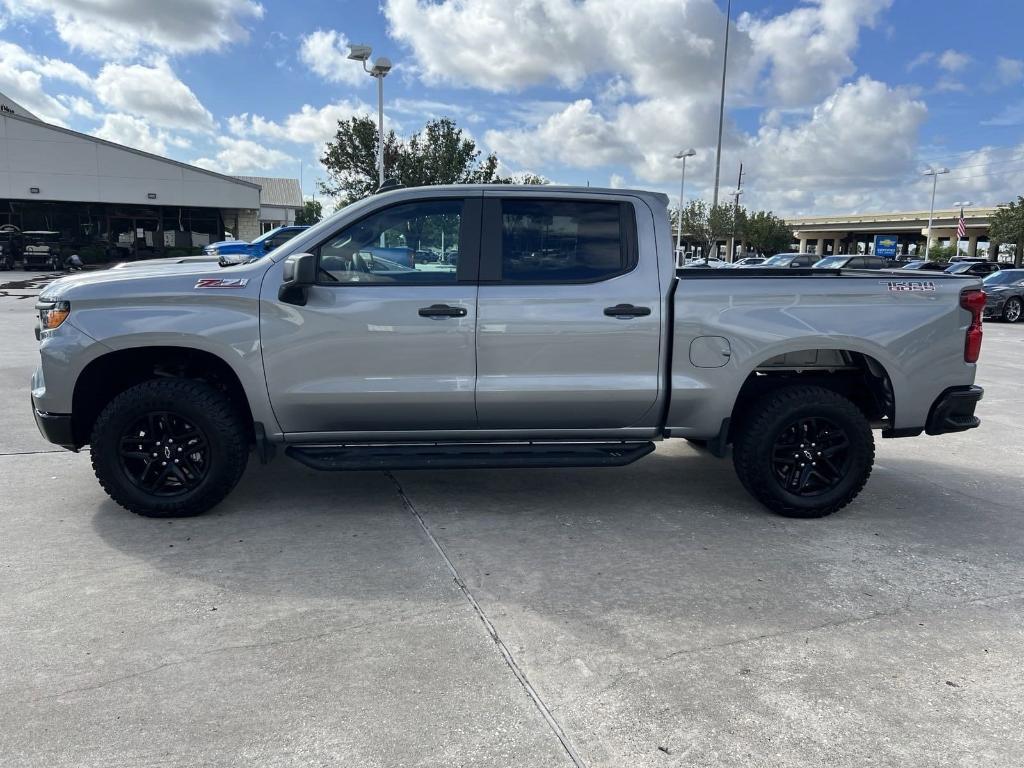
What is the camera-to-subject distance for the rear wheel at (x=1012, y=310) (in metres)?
20.3

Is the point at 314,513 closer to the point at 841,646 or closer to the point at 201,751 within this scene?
the point at 201,751

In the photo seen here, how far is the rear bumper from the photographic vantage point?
4.70m

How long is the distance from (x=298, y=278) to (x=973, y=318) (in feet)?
13.2

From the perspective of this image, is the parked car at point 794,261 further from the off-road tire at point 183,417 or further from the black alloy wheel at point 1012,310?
the off-road tire at point 183,417

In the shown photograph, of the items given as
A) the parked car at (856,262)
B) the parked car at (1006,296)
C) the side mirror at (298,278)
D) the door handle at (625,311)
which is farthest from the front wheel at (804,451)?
the parked car at (856,262)

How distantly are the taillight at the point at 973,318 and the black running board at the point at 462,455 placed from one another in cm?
205

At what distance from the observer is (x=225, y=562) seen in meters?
3.96

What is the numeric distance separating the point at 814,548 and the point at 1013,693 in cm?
143

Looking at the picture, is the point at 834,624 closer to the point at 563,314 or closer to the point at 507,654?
the point at 507,654

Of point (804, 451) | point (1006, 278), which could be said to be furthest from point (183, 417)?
point (1006, 278)

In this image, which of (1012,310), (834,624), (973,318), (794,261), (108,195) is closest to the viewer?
(834,624)

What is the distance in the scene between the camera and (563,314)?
441cm

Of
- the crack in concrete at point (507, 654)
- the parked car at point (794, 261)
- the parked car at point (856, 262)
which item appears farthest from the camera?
the parked car at point (794, 261)

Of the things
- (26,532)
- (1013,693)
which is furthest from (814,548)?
(26,532)
